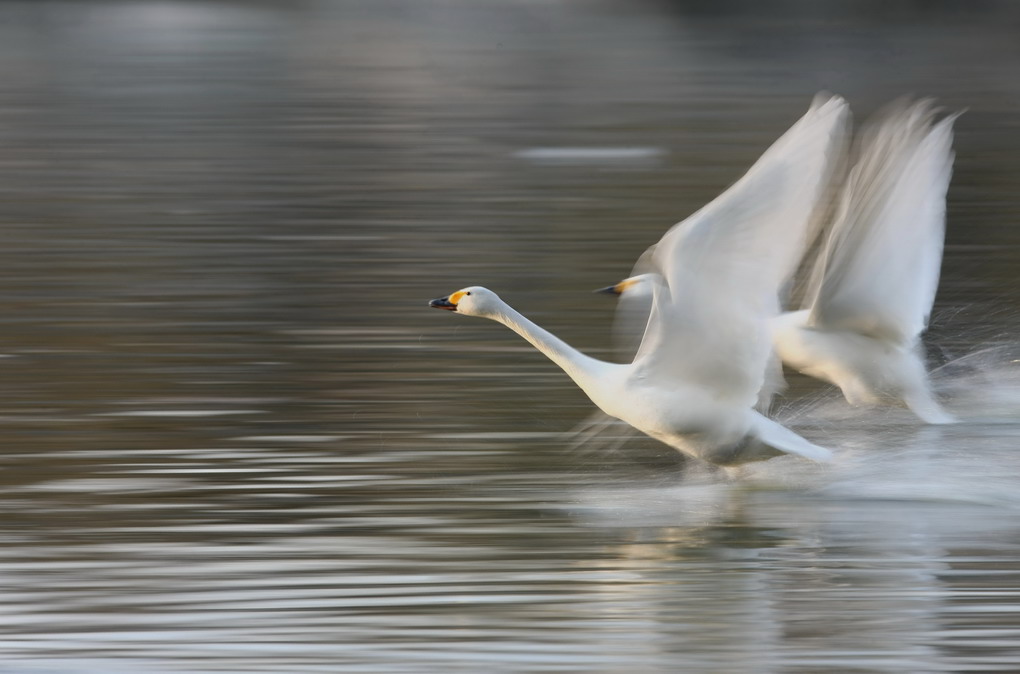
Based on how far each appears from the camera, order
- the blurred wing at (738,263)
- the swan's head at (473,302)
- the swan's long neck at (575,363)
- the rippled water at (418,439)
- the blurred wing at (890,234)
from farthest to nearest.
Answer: the blurred wing at (890,234), the swan's head at (473,302), the swan's long neck at (575,363), the blurred wing at (738,263), the rippled water at (418,439)

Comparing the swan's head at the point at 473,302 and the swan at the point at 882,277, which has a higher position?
the swan at the point at 882,277

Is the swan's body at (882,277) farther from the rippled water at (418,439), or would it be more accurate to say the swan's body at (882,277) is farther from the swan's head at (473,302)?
the swan's head at (473,302)

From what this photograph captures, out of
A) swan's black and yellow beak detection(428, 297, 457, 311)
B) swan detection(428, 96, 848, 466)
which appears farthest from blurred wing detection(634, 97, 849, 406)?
swan's black and yellow beak detection(428, 297, 457, 311)

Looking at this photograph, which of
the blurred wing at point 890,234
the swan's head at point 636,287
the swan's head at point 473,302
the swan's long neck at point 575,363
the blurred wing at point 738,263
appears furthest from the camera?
the blurred wing at point 890,234

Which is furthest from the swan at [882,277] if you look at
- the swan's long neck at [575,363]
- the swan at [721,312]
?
the swan at [721,312]

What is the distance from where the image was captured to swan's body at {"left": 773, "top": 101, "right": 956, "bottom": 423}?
10336 millimetres

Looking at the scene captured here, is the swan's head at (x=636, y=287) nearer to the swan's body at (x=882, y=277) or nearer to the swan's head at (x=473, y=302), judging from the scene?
the swan's head at (x=473, y=302)

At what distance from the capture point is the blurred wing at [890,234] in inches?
406

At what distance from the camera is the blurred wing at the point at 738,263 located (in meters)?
8.61

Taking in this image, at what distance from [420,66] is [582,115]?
6.44 m

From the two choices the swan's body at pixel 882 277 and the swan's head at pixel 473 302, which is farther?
the swan's body at pixel 882 277

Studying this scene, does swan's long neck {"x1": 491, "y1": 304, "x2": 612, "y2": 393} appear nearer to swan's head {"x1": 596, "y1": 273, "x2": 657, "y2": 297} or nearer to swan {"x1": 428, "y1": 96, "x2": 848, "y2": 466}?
swan {"x1": 428, "y1": 96, "x2": 848, "y2": 466}

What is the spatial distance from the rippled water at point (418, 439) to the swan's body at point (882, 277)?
293mm

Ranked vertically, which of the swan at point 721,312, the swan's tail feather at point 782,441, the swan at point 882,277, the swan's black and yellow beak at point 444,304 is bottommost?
the swan's tail feather at point 782,441
